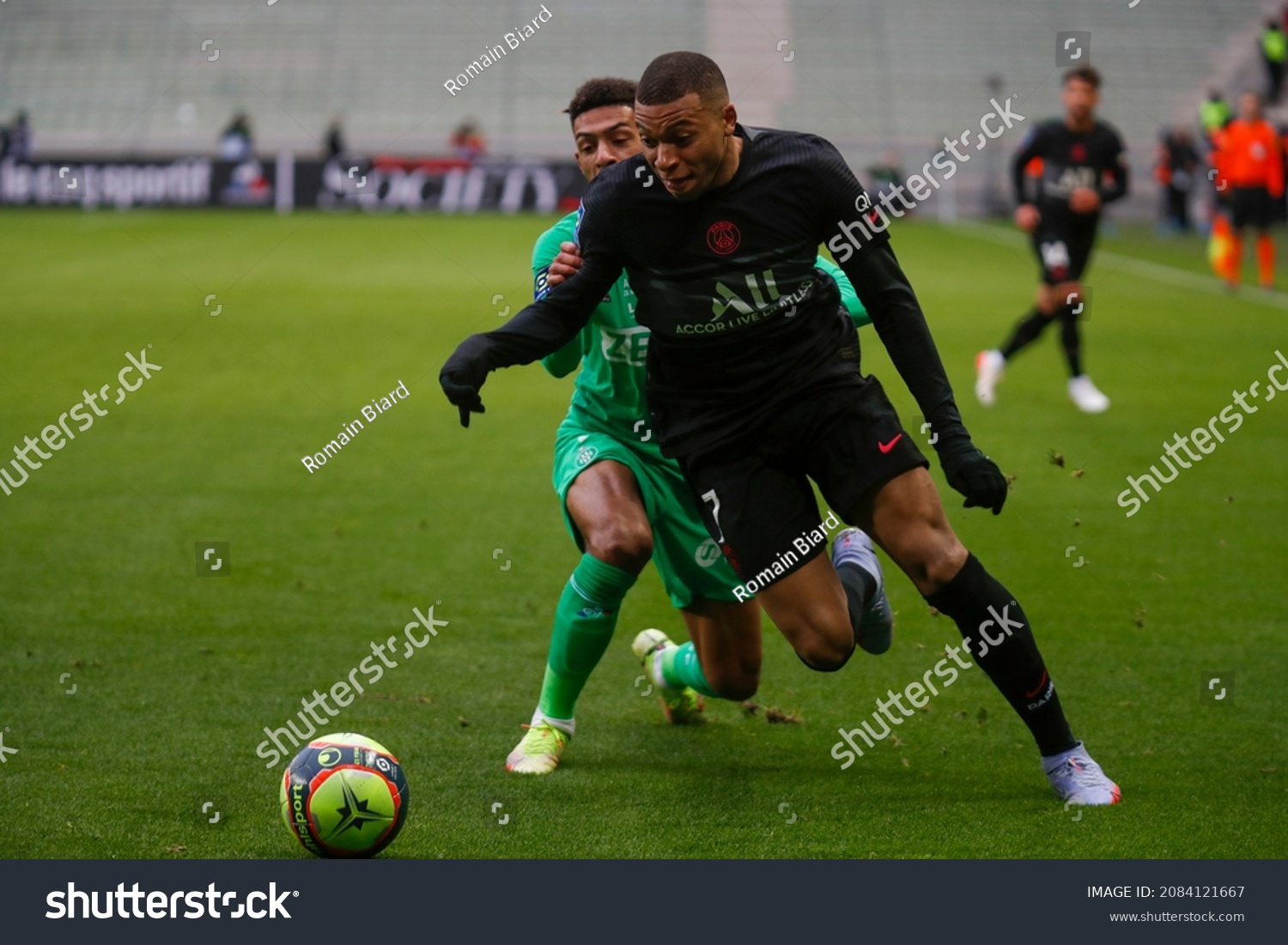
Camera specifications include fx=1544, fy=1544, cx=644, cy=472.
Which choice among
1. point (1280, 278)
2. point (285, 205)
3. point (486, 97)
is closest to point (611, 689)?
point (1280, 278)

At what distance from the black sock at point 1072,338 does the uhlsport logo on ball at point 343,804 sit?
890 cm

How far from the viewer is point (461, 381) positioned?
4.23 m

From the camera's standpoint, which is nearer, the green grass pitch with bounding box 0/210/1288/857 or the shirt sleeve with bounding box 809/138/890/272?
the shirt sleeve with bounding box 809/138/890/272

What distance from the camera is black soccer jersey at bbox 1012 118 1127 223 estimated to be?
12109mm

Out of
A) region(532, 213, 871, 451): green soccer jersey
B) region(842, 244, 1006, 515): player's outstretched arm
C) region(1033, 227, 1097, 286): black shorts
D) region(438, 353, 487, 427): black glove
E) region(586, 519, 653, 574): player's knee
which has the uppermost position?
region(842, 244, 1006, 515): player's outstretched arm

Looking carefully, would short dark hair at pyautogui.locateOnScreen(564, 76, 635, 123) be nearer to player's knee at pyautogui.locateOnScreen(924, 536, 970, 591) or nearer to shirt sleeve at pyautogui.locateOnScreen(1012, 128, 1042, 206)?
player's knee at pyautogui.locateOnScreen(924, 536, 970, 591)

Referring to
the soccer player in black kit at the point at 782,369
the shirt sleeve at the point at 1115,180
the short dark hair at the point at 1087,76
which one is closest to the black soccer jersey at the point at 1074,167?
the shirt sleeve at the point at 1115,180

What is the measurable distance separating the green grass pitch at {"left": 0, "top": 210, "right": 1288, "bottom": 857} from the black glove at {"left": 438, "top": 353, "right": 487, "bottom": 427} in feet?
3.98

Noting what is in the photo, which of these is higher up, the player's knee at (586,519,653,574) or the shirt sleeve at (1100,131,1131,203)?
the player's knee at (586,519,653,574)

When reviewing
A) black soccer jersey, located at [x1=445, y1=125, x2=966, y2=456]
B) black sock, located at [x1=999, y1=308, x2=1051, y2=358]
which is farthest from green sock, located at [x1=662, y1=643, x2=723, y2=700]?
black sock, located at [x1=999, y1=308, x2=1051, y2=358]

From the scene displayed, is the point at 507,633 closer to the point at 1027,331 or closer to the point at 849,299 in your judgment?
the point at 849,299

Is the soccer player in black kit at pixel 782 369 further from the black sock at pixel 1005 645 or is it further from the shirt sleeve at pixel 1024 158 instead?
the shirt sleeve at pixel 1024 158

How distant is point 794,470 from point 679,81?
121 cm

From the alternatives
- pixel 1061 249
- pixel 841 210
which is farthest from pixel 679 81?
pixel 1061 249
